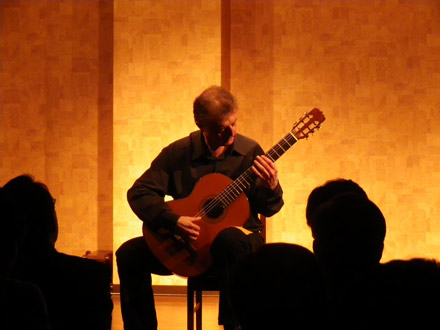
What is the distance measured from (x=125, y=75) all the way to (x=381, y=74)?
174 centimetres

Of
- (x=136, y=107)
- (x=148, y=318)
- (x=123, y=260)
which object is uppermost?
(x=136, y=107)

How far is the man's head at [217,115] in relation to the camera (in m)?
3.89

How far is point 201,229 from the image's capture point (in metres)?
3.76

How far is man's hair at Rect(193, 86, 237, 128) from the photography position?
12.8 ft

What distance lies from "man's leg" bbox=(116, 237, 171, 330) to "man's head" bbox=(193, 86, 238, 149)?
618 mm

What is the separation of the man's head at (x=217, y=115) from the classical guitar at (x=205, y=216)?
0.21 m

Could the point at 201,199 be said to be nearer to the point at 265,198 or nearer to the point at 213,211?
the point at 213,211

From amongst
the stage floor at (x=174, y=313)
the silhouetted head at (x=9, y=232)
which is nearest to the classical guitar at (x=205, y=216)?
the stage floor at (x=174, y=313)

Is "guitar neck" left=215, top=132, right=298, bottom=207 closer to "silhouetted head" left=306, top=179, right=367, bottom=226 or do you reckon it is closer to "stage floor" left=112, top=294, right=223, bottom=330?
"silhouetted head" left=306, top=179, right=367, bottom=226

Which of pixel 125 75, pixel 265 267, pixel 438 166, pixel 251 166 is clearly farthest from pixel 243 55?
pixel 265 267

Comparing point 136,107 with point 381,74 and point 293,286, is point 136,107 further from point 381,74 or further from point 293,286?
point 293,286

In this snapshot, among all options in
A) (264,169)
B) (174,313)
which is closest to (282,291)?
(264,169)

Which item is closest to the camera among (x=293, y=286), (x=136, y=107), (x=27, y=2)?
(x=293, y=286)

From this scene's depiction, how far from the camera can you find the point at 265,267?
6.73 feet
